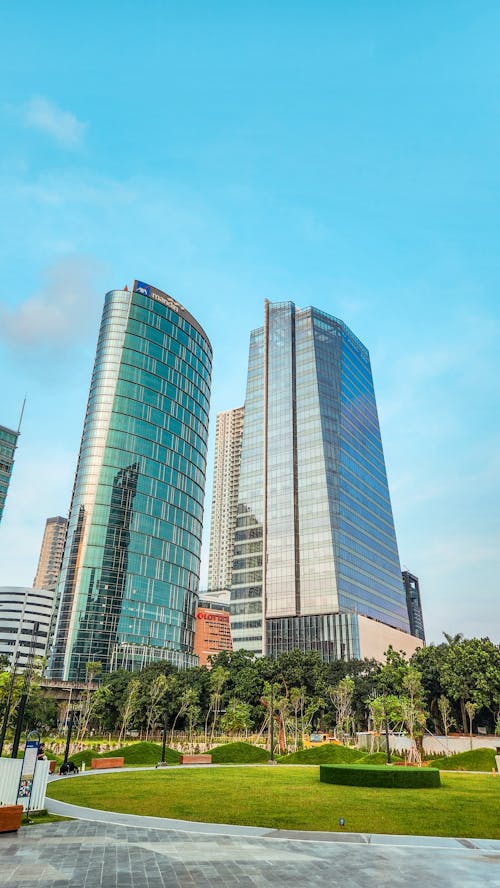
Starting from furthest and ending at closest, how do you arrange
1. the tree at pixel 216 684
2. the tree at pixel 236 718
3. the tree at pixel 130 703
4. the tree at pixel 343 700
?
the tree at pixel 216 684 < the tree at pixel 130 703 < the tree at pixel 343 700 < the tree at pixel 236 718

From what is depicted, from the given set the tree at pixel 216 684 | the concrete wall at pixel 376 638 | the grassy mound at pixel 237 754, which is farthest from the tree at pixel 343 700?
the concrete wall at pixel 376 638

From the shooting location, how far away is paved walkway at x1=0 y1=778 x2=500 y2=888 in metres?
11.9

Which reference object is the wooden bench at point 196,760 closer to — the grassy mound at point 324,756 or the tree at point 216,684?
the grassy mound at point 324,756

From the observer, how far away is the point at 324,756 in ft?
153

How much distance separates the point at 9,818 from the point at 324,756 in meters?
36.4

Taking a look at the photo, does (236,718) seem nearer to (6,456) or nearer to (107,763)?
(107,763)

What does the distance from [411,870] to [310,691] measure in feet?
242

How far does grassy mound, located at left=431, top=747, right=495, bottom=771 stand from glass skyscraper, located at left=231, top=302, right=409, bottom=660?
7024 centimetres

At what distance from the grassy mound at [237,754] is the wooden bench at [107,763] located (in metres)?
8.63

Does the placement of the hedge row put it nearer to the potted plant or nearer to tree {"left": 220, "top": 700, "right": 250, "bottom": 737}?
the potted plant

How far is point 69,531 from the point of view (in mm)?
134375

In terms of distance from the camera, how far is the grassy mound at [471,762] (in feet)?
155

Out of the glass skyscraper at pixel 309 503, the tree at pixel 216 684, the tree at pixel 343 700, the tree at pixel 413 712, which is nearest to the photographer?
the tree at pixel 413 712

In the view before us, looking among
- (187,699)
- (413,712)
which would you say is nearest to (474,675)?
(413,712)
